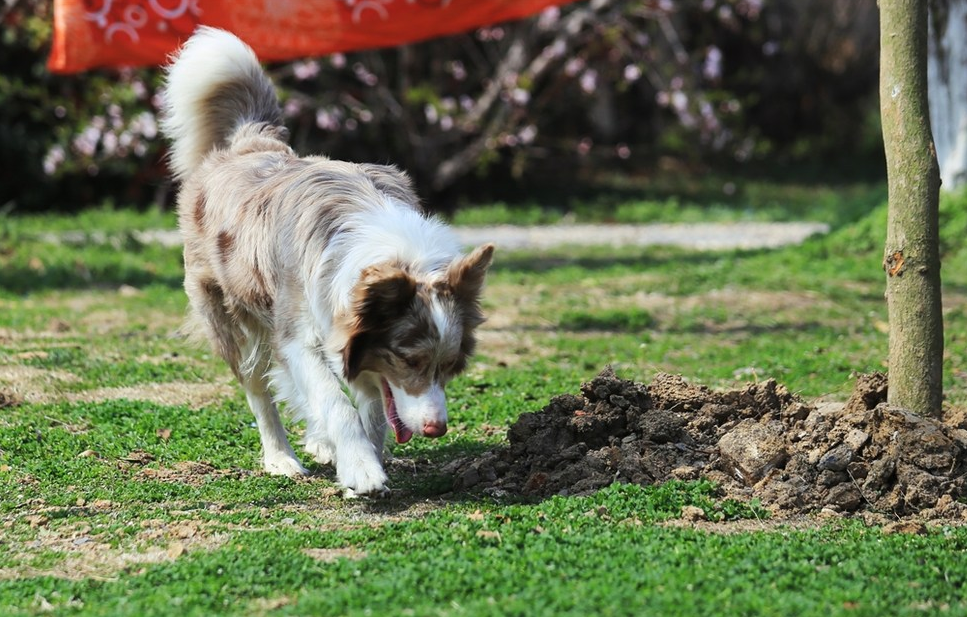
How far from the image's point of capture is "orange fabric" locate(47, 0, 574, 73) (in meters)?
9.30

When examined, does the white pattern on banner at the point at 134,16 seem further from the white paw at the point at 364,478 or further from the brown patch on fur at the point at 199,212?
the white paw at the point at 364,478

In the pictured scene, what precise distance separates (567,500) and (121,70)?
12.0 meters

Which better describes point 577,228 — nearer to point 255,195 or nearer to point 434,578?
point 255,195

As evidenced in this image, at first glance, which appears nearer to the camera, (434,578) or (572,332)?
(434,578)

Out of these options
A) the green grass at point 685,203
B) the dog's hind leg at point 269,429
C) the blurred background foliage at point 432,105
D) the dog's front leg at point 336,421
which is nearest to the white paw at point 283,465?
the dog's hind leg at point 269,429

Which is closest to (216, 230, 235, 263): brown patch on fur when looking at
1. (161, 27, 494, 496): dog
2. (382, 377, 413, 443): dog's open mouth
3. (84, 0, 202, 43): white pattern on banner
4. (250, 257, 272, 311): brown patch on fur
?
(161, 27, 494, 496): dog

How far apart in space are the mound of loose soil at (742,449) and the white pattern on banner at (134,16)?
195 inches

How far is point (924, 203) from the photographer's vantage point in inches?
202

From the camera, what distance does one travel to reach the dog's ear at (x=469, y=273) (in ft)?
16.5

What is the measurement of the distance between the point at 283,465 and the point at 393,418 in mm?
976

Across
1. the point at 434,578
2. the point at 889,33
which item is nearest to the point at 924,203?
the point at 889,33

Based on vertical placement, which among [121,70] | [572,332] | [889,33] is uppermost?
[121,70]

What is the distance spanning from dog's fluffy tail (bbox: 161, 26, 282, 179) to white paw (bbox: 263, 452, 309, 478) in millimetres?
1755

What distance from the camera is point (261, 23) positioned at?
31.0 ft
